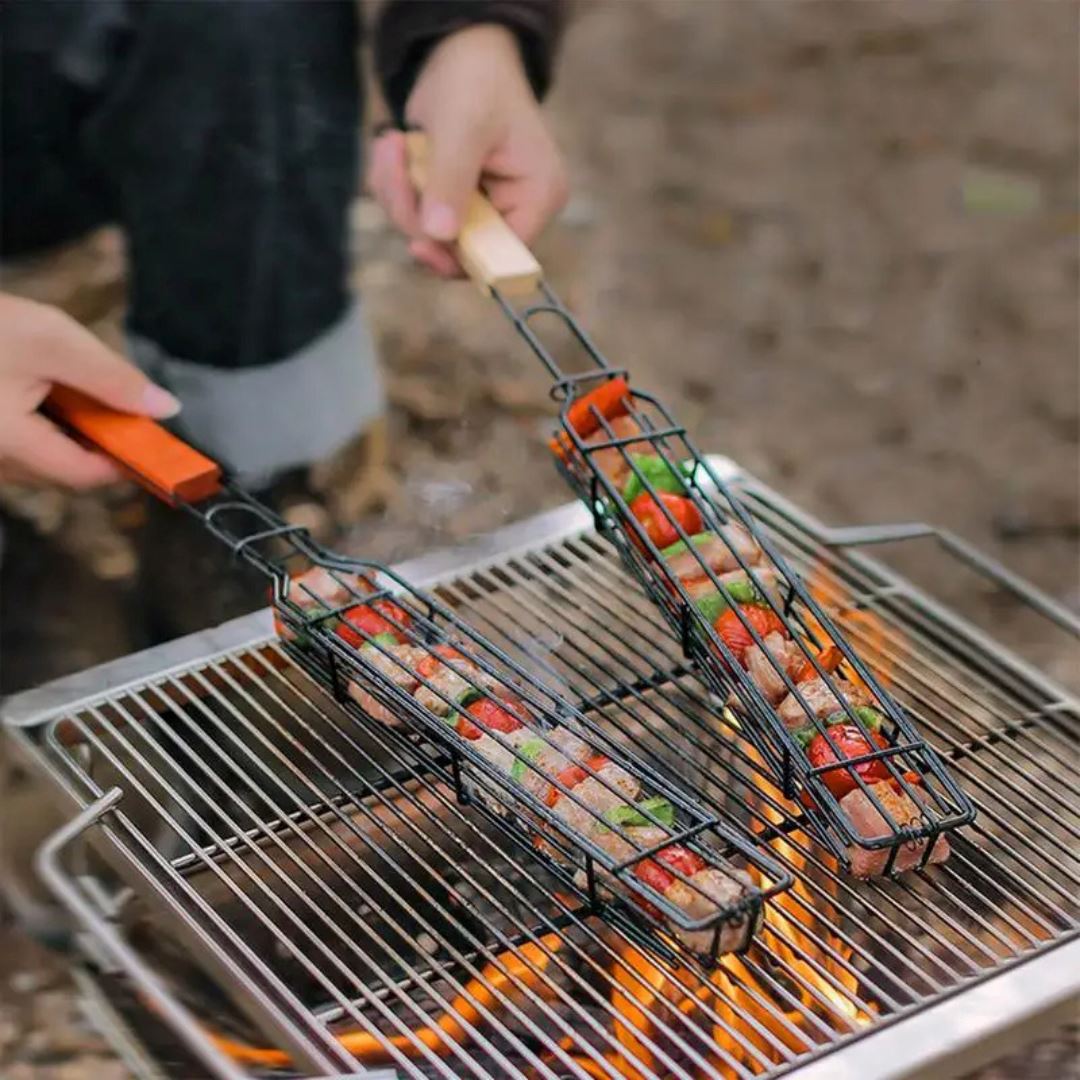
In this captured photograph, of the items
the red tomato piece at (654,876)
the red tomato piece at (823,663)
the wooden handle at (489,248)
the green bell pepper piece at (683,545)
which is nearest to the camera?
the red tomato piece at (654,876)

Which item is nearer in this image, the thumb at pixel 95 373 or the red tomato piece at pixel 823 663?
the red tomato piece at pixel 823 663

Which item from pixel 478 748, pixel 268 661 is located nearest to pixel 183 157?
pixel 268 661

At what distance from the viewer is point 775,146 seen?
128 inches

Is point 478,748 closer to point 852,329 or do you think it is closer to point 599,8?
point 852,329

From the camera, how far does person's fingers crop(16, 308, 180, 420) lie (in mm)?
1393

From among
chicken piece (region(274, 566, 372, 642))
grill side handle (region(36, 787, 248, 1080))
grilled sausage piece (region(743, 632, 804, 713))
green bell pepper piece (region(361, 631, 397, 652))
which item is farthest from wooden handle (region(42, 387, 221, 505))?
grilled sausage piece (region(743, 632, 804, 713))

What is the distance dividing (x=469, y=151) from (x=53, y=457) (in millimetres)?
572

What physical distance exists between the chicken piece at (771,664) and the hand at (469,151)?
1.97 ft

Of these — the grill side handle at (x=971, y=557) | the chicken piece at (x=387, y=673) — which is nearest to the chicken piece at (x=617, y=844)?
the chicken piece at (x=387, y=673)

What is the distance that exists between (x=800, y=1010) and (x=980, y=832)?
239mm

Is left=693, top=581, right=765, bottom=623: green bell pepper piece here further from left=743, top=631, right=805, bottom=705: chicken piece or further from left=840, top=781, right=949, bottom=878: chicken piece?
left=840, top=781, right=949, bottom=878: chicken piece

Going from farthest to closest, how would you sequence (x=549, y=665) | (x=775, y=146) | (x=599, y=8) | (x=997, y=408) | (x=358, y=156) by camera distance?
(x=599, y=8) → (x=775, y=146) → (x=997, y=408) → (x=358, y=156) → (x=549, y=665)

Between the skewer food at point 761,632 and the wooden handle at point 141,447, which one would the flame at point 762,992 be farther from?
the wooden handle at point 141,447

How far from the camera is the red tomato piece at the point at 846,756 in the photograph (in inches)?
44.1
